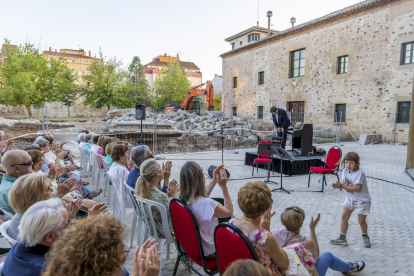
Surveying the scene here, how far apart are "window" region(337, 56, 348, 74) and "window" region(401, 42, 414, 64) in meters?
3.05

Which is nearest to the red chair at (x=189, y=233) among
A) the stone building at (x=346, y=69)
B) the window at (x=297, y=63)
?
the stone building at (x=346, y=69)

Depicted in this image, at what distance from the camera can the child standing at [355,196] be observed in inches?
124

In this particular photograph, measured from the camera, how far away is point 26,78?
18859 millimetres

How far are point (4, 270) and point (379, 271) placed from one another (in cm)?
322

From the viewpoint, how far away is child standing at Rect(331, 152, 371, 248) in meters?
3.15

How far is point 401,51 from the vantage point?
12891mm

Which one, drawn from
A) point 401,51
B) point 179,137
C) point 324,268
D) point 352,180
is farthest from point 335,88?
point 324,268

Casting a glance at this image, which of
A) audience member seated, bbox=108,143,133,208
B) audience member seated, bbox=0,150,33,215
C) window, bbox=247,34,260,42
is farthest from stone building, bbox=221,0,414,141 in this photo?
audience member seated, bbox=0,150,33,215

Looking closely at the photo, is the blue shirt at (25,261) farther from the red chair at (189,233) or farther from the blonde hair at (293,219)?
the blonde hair at (293,219)

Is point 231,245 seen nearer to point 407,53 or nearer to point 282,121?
point 282,121

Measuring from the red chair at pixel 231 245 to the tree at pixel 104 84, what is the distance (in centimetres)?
2707

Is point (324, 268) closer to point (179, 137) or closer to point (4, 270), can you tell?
point (4, 270)

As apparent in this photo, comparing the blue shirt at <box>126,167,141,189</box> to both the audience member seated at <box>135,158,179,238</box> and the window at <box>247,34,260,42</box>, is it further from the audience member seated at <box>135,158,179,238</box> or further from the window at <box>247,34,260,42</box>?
the window at <box>247,34,260,42</box>

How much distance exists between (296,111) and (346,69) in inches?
173
